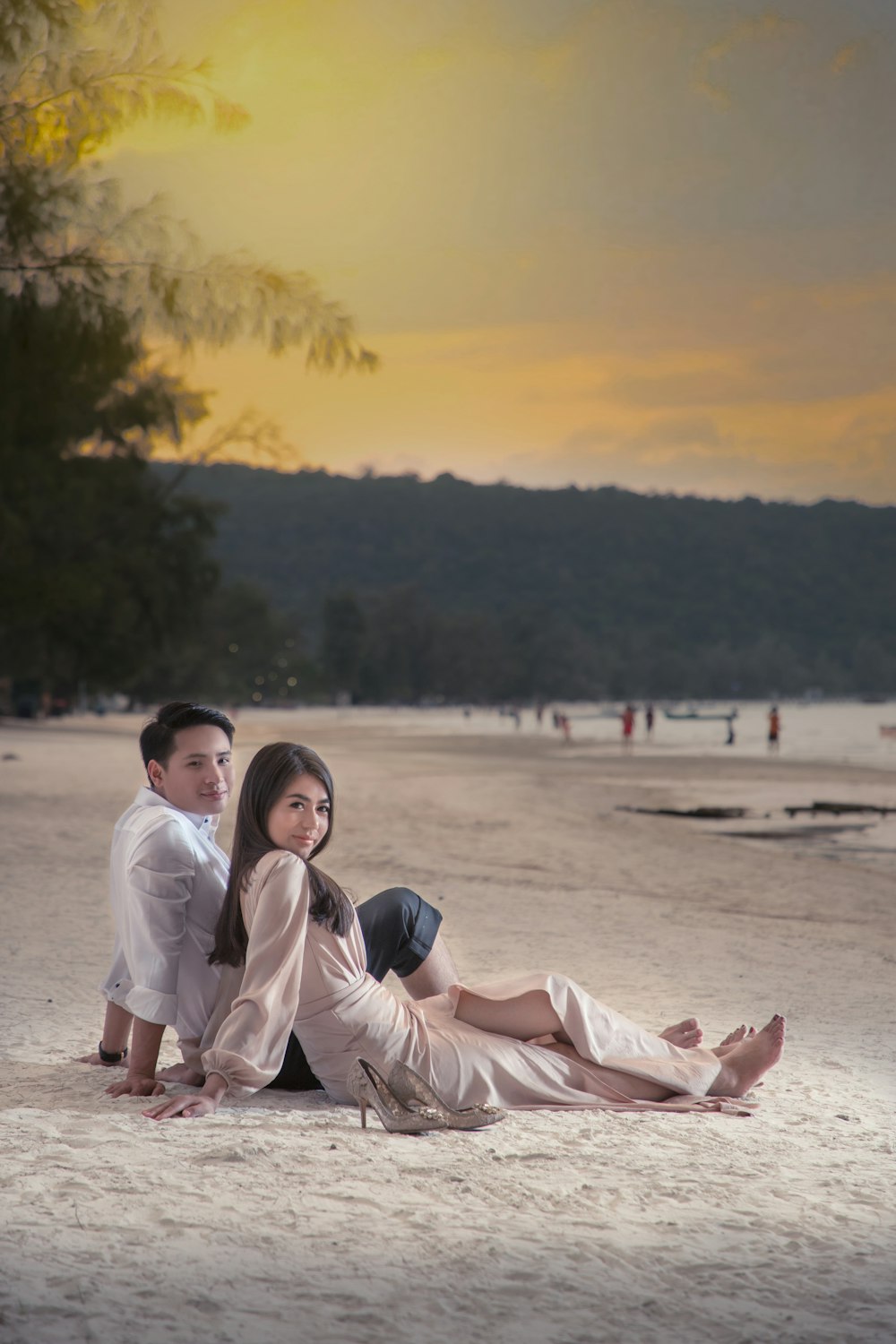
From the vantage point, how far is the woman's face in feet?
13.3

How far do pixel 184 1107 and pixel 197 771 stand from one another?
0.98 metres

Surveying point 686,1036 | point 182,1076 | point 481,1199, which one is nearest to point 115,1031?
point 182,1076

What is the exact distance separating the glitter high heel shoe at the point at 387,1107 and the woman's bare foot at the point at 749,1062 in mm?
1009

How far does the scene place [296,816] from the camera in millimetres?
4051

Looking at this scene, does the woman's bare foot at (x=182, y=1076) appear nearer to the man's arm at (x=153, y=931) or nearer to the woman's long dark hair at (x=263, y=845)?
the man's arm at (x=153, y=931)

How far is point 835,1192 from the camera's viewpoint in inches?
144

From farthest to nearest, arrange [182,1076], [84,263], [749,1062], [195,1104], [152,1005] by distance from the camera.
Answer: [84,263]
[749,1062]
[182,1076]
[152,1005]
[195,1104]

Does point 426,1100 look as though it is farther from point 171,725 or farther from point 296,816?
point 171,725

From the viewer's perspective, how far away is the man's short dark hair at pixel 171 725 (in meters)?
4.26

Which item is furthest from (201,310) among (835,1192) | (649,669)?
(649,669)

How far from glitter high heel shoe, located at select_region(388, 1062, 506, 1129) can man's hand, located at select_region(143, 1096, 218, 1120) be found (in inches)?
20.7

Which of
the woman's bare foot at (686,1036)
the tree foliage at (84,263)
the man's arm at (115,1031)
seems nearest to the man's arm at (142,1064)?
the man's arm at (115,1031)

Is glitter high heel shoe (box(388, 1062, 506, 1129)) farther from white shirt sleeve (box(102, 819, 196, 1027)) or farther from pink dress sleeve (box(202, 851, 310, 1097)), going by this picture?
white shirt sleeve (box(102, 819, 196, 1027))

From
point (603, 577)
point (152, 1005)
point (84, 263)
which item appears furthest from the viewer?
point (603, 577)
